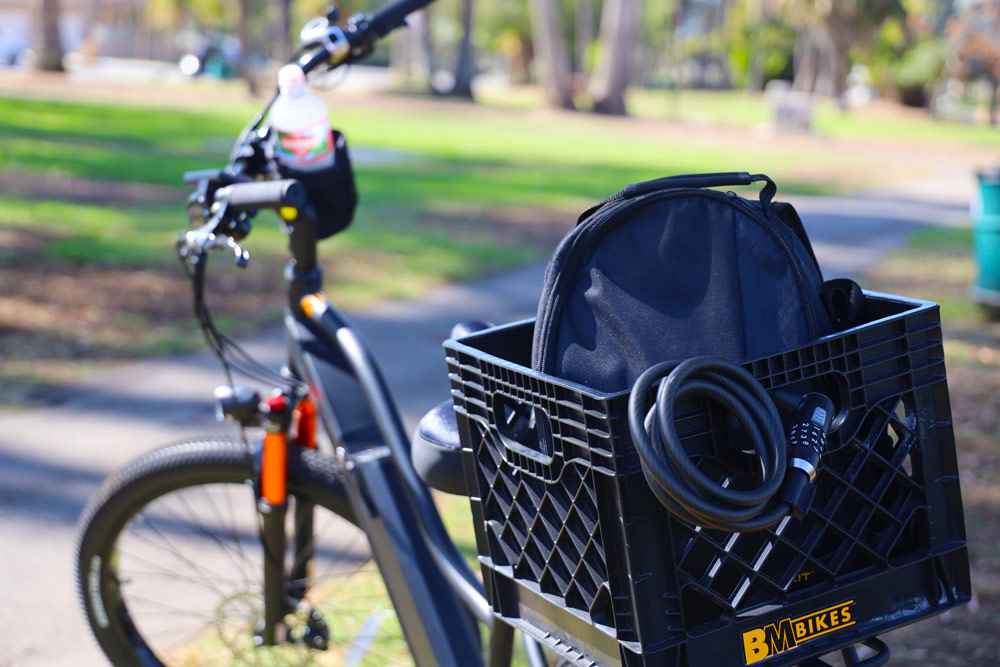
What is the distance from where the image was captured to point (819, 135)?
1130 inches

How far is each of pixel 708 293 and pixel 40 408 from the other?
14.6 feet

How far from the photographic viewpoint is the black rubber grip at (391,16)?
256 cm

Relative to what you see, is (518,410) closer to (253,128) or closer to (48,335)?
(253,128)

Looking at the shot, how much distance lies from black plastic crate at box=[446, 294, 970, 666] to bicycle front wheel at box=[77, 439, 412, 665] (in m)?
0.92

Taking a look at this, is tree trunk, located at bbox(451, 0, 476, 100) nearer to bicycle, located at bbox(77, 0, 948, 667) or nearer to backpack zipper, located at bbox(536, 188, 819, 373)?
bicycle, located at bbox(77, 0, 948, 667)

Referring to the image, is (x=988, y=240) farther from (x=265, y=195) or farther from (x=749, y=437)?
(x=749, y=437)

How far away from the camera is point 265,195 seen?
2336mm

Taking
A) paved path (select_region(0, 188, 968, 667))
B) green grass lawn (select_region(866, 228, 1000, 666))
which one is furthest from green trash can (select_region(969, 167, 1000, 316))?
paved path (select_region(0, 188, 968, 667))

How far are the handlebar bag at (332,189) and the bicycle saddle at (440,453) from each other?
0.61m

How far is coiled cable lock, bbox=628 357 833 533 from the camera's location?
1.35 meters

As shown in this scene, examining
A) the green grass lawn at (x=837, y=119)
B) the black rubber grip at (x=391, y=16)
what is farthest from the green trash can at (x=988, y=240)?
the green grass lawn at (x=837, y=119)

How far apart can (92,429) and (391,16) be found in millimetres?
3172

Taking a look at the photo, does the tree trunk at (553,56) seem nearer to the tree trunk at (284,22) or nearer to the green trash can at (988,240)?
the tree trunk at (284,22)

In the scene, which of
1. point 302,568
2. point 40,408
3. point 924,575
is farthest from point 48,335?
point 924,575
